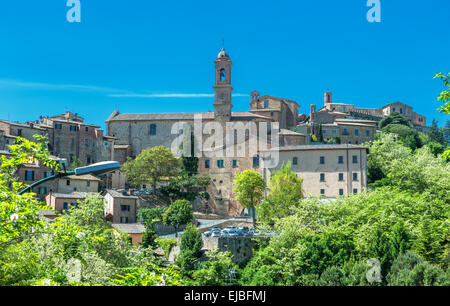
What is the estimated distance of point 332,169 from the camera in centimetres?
5575

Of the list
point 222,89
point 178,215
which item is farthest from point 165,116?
point 178,215

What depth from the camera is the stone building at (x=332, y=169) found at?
55188 mm

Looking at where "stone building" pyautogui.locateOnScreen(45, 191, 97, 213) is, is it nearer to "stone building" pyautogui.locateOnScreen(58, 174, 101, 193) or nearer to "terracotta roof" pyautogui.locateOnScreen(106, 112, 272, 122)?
"stone building" pyautogui.locateOnScreen(58, 174, 101, 193)

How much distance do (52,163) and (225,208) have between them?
174ft

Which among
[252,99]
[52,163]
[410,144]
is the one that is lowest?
[52,163]

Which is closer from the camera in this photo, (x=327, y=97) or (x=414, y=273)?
(x=414, y=273)

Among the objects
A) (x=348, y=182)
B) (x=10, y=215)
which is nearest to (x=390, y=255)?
(x=348, y=182)

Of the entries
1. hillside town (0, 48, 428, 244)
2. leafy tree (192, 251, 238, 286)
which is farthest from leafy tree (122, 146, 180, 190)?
leafy tree (192, 251, 238, 286)

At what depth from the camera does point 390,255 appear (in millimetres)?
35156

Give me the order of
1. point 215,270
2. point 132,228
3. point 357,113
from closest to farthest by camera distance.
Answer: point 215,270 → point 132,228 → point 357,113

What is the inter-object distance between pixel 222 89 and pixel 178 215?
89.1ft

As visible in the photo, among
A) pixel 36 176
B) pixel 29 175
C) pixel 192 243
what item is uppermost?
pixel 29 175

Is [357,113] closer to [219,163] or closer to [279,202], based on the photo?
[219,163]
